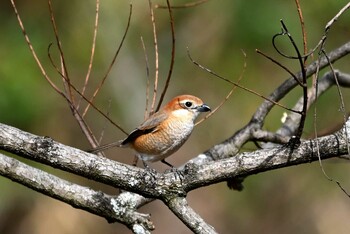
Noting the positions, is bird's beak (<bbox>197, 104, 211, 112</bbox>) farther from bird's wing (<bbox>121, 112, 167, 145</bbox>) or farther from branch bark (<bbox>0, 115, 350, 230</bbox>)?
branch bark (<bbox>0, 115, 350, 230</bbox>)

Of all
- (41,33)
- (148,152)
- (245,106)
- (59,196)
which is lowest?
(59,196)

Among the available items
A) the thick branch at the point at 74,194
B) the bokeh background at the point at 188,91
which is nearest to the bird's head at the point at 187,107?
the thick branch at the point at 74,194

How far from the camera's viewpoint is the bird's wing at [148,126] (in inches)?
186

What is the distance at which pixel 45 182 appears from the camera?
328cm

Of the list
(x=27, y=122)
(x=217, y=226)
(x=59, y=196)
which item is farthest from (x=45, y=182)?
(x=217, y=226)

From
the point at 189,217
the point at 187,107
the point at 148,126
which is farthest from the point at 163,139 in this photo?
the point at 189,217

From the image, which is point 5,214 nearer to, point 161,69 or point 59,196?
point 161,69

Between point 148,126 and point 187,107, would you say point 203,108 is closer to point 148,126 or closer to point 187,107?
point 187,107

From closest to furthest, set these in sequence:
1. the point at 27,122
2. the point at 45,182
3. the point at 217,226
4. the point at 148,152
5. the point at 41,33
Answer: the point at 45,182, the point at 148,152, the point at 27,122, the point at 41,33, the point at 217,226

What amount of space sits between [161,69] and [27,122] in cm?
219

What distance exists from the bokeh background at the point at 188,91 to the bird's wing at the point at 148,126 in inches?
87.8

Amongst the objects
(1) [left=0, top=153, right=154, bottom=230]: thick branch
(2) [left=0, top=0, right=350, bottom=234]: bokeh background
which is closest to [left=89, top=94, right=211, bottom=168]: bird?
(1) [left=0, top=153, right=154, bottom=230]: thick branch

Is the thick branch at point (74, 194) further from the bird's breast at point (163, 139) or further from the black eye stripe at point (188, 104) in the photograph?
the black eye stripe at point (188, 104)

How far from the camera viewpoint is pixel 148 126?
474 centimetres
